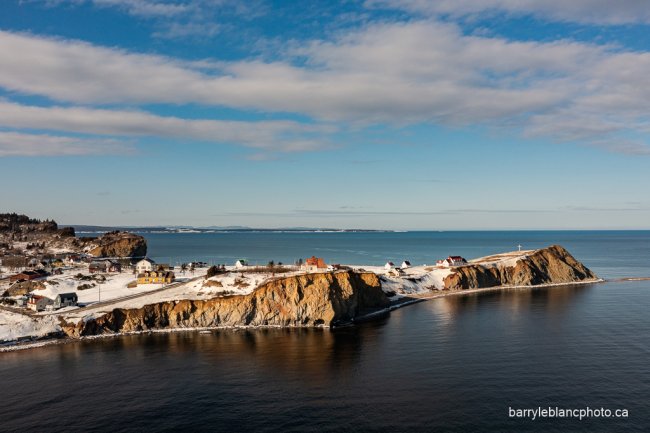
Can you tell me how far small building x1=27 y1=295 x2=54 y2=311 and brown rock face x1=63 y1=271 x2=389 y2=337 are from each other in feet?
56.5

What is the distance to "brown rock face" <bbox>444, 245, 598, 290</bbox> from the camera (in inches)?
5408

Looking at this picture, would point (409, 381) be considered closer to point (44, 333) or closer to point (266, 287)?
point (266, 287)

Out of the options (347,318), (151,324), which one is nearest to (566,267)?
(347,318)

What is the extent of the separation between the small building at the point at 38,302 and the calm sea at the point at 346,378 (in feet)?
71.6

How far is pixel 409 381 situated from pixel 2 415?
47.1 m

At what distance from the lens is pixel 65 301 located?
314 ft

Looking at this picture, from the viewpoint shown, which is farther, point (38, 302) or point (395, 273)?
point (395, 273)

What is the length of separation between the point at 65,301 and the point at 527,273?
434 feet

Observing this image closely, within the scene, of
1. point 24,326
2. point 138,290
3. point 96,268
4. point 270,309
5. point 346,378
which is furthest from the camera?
point 96,268

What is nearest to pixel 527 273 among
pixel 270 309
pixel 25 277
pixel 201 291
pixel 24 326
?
pixel 270 309

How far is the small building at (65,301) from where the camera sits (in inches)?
3735

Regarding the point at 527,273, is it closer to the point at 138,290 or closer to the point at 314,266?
the point at 314,266

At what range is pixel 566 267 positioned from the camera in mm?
150875

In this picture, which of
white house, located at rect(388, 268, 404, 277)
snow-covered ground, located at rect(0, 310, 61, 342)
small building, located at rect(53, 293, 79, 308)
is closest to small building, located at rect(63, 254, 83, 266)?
small building, located at rect(53, 293, 79, 308)
